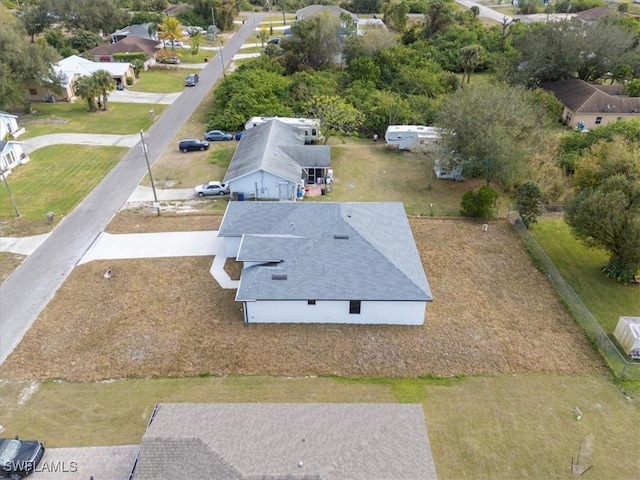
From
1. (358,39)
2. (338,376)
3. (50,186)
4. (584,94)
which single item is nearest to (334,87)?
(358,39)

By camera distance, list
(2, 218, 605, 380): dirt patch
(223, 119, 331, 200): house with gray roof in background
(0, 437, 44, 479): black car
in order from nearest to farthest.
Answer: (0, 437, 44, 479): black car, (2, 218, 605, 380): dirt patch, (223, 119, 331, 200): house with gray roof in background

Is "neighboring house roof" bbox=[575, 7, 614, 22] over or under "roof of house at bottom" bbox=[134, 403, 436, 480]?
over

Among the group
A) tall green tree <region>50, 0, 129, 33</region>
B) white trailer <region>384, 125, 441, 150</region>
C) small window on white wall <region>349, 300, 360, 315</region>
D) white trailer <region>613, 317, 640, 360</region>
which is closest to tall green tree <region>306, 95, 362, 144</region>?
white trailer <region>384, 125, 441, 150</region>

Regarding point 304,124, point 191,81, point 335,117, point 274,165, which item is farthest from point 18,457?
point 191,81

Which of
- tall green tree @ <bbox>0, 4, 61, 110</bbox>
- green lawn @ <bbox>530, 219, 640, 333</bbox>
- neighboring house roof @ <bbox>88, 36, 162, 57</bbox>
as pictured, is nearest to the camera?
green lawn @ <bbox>530, 219, 640, 333</bbox>

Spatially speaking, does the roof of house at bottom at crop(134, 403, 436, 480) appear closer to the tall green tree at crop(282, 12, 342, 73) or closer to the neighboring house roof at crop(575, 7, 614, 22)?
the tall green tree at crop(282, 12, 342, 73)

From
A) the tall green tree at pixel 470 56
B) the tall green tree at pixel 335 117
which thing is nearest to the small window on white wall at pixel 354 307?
the tall green tree at pixel 335 117

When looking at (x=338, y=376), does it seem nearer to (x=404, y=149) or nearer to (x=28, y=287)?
(x=28, y=287)

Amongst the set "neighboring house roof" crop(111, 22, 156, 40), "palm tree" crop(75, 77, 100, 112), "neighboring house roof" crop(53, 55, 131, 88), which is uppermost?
"neighboring house roof" crop(111, 22, 156, 40)
